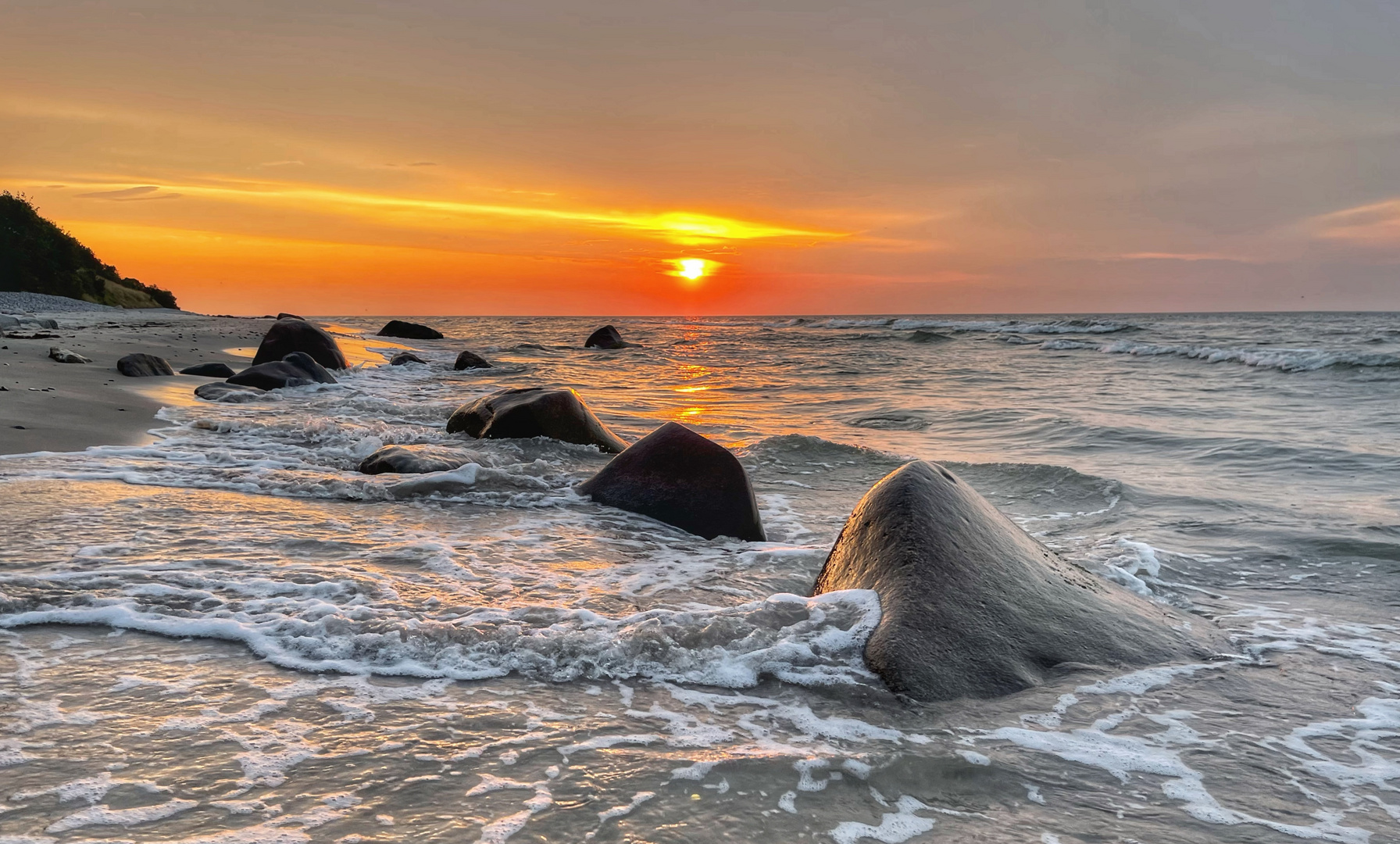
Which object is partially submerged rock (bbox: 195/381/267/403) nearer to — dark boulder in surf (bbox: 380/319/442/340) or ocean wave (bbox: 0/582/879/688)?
ocean wave (bbox: 0/582/879/688)

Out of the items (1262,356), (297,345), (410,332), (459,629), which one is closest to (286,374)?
(297,345)

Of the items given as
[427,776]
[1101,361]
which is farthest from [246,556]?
[1101,361]

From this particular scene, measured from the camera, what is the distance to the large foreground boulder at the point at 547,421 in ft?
27.5

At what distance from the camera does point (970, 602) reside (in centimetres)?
359

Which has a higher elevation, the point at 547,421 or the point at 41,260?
the point at 41,260

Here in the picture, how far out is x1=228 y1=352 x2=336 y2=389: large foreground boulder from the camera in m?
12.3

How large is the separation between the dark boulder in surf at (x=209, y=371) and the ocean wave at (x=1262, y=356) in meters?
22.8

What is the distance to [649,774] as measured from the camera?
250 centimetres

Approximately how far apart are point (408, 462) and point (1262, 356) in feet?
78.4

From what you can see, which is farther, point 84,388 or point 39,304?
point 39,304

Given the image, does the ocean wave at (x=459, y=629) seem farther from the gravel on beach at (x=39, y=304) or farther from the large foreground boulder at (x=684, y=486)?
the gravel on beach at (x=39, y=304)

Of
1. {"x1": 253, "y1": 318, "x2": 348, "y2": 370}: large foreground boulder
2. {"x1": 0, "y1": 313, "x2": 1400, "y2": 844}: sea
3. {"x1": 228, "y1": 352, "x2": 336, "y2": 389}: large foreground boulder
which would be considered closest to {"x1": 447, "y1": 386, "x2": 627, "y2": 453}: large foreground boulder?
{"x1": 0, "y1": 313, "x2": 1400, "y2": 844}: sea

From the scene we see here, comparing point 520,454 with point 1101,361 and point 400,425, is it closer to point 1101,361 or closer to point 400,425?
point 400,425

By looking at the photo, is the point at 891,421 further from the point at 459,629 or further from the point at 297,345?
the point at 297,345
